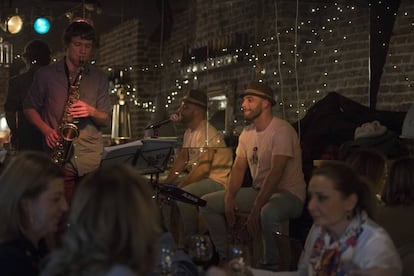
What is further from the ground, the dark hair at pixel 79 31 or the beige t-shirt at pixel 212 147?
the dark hair at pixel 79 31

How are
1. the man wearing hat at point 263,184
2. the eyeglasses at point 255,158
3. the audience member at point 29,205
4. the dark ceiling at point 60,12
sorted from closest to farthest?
the audience member at point 29,205, the man wearing hat at point 263,184, the eyeglasses at point 255,158, the dark ceiling at point 60,12

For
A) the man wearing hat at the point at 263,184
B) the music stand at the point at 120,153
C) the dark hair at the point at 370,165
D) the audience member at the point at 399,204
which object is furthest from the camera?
the man wearing hat at the point at 263,184

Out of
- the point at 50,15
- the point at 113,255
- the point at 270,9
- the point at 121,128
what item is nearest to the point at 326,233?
the point at 113,255

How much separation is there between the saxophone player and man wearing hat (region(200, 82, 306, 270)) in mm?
1236

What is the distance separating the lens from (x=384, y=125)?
20.2 ft

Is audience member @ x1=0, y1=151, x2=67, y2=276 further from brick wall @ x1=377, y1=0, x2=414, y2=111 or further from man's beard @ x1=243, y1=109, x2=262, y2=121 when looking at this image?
brick wall @ x1=377, y1=0, x2=414, y2=111

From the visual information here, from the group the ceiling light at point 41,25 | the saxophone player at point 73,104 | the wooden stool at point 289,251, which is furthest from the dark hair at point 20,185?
the ceiling light at point 41,25

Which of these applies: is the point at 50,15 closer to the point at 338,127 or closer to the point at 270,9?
the point at 270,9

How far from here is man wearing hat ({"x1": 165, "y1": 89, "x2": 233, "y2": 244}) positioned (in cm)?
660

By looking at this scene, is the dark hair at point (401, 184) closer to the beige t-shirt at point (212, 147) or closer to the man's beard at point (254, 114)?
the man's beard at point (254, 114)

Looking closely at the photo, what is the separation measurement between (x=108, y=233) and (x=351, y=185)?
128cm

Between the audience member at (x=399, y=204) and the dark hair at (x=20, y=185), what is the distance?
5.73 feet

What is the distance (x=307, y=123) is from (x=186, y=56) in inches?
92.7

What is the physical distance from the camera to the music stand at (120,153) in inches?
195
